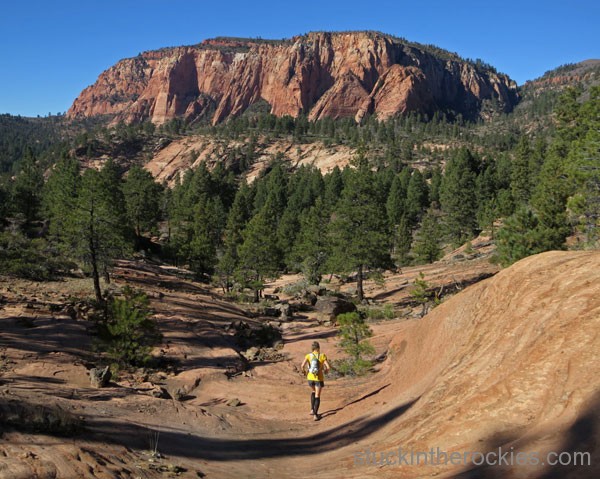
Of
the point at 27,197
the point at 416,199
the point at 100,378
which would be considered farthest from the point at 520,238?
the point at 27,197

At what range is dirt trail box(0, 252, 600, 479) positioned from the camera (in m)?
5.92

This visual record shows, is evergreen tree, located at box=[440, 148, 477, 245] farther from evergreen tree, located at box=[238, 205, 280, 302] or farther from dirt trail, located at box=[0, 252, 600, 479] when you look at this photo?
dirt trail, located at box=[0, 252, 600, 479]

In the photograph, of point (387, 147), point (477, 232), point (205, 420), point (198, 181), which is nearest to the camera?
point (205, 420)

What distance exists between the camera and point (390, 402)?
35.4 ft

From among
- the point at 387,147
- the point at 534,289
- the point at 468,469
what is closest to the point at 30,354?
the point at 468,469

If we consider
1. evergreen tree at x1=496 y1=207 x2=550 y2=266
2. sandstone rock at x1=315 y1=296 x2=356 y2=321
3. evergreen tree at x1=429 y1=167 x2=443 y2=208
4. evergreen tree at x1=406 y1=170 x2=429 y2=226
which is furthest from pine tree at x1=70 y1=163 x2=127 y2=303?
evergreen tree at x1=429 y1=167 x2=443 y2=208

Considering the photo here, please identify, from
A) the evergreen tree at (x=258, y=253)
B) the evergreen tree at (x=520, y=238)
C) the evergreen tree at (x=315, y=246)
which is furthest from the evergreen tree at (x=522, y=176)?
the evergreen tree at (x=258, y=253)

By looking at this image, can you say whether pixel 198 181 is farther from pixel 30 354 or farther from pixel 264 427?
pixel 264 427

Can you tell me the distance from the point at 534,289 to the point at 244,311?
74.9 feet

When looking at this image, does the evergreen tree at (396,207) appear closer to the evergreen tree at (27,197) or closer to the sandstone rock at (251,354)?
the sandstone rock at (251,354)

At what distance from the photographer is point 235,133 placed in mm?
135875

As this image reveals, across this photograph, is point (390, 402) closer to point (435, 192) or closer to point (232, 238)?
point (232, 238)

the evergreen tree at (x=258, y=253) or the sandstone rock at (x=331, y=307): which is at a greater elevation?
the evergreen tree at (x=258, y=253)

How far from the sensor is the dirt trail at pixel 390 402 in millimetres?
5918
